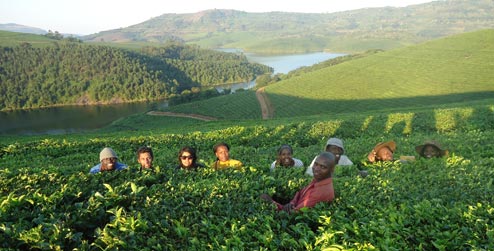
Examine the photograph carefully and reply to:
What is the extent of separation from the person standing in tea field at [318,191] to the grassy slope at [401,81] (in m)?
62.9

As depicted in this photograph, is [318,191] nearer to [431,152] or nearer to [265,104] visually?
[431,152]

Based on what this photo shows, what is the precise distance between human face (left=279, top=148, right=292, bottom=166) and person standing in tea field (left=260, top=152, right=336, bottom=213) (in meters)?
3.17

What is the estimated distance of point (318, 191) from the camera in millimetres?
6129

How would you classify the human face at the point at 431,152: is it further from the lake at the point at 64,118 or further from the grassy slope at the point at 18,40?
the grassy slope at the point at 18,40

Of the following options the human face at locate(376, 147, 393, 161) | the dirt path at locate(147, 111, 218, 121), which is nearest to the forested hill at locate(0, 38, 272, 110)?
the dirt path at locate(147, 111, 218, 121)

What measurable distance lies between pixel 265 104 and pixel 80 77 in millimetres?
97424

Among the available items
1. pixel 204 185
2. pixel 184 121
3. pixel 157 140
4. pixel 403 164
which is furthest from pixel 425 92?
pixel 204 185

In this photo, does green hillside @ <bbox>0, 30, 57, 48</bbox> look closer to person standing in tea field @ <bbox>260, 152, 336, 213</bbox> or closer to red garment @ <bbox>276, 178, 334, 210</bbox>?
person standing in tea field @ <bbox>260, 152, 336, 213</bbox>

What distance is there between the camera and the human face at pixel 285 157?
31.6ft

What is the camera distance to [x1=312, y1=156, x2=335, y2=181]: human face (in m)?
6.26

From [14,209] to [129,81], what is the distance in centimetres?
13917

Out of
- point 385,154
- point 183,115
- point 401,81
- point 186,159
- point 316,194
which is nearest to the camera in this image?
point 316,194

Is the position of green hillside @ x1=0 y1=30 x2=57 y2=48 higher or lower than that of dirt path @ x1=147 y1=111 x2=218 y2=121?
higher

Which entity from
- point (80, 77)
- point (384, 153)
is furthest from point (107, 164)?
point (80, 77)
